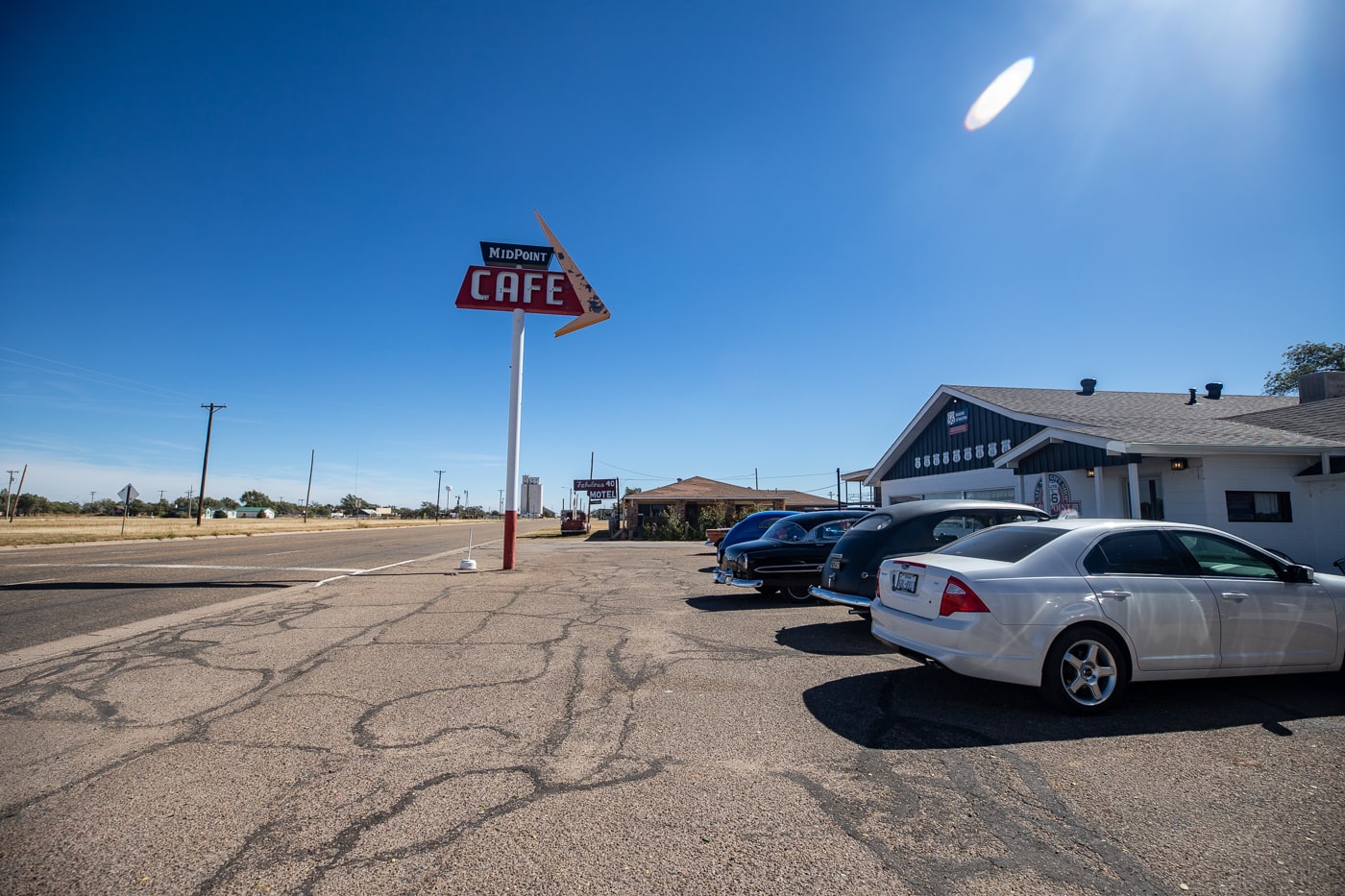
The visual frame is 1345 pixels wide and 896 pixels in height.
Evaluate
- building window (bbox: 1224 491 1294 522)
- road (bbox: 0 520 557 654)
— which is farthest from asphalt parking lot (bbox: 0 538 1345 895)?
building window (bbox: 1224 491 1294 522)

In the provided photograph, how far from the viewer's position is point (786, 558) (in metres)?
9.84

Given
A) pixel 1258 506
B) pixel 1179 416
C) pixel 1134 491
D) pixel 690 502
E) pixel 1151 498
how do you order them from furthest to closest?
pixel 690 502 → pixel 1179 416 → pixel 1151 498 → pixel 1258 506 → pixel 1134 491

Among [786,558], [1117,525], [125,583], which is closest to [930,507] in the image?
[786,558]

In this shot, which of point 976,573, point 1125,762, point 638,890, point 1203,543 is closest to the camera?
point 638,890

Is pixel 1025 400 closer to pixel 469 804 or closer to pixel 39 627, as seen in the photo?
pixel 469 804

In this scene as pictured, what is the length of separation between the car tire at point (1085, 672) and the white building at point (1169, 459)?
9230 mm

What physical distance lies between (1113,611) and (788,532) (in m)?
5.76

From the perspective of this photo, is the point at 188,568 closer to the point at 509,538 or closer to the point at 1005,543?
the point at 509,538

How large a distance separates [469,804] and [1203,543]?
233 inches

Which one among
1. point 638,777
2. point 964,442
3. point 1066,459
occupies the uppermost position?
point 964,442

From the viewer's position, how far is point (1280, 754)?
383cm

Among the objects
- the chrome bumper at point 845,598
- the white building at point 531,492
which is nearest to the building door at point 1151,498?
the chrome bumper at point 845,598

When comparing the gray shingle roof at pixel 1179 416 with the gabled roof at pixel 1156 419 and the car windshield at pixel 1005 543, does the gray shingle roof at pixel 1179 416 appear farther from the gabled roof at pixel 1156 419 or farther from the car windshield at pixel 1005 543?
the car windshield at pixel 1005 543

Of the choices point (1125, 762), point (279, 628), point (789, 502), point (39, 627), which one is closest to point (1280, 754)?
point (1125, 762)
